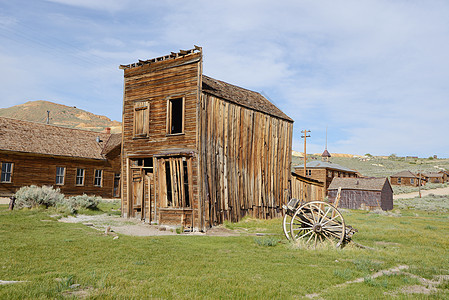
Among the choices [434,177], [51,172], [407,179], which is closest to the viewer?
[51,172]

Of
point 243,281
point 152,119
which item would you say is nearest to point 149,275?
point 243,281

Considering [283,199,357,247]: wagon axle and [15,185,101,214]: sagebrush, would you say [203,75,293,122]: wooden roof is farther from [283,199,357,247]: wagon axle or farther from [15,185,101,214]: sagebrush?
[15,185,101,214]: sagebrush

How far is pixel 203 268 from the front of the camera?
770cm

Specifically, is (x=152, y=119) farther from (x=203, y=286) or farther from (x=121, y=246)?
(x=203, y=286)

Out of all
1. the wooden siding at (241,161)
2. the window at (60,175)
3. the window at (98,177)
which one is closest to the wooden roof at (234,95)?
the wooden siding at (241,161)

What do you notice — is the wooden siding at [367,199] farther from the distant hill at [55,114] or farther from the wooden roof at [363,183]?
the distant hill at [55,114]

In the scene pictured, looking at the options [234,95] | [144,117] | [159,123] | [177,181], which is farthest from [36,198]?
[234,95]

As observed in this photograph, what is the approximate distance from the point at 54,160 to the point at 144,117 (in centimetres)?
1390

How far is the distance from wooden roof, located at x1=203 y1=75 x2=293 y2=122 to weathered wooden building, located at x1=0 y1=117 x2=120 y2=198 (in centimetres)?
1474

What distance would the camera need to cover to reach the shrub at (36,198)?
17891mm

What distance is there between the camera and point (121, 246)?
9.99m

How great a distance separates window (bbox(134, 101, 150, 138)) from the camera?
1778cm

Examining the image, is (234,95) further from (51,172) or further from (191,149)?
(51,172)

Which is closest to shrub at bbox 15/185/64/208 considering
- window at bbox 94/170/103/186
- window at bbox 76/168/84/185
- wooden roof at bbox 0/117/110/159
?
wooden roof at bbox 0/117/110/159
